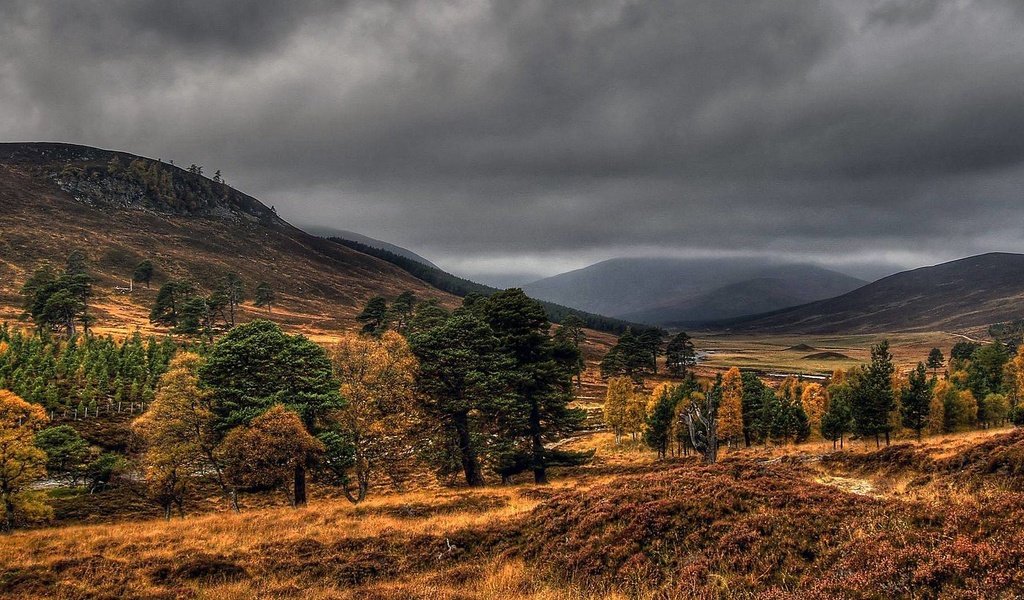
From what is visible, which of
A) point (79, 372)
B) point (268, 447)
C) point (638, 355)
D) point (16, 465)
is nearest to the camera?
point (268, 447)

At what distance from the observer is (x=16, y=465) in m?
26.9

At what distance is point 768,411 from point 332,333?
11332cm

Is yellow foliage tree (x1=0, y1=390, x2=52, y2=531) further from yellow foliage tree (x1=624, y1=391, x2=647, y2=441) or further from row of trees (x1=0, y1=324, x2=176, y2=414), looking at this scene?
yellow foliage tree (x1=624, y1=391, x2=647, y2=441)

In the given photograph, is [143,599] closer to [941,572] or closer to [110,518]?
[941,572]

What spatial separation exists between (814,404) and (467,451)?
55481mm

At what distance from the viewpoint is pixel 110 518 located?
32594 mm

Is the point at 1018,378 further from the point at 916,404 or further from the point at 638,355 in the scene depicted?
the point at 638,355

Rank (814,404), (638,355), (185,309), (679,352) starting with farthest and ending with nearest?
1. (679,352)
2. (638,355)
3. (185,309)
4. (814,404)

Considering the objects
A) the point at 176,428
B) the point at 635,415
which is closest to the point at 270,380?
the point at 176,428

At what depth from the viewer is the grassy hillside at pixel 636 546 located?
8.64m

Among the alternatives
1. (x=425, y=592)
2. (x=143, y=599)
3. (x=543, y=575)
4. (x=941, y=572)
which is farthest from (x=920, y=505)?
(x=143, y=599)

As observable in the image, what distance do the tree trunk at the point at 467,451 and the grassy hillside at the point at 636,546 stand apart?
34.7 ft

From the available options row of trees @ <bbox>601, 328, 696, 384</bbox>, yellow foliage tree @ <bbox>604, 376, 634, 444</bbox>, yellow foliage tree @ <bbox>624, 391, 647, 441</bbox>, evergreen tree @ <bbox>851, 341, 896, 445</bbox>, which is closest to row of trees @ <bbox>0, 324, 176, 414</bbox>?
yellow foliage tree @ <bbox>604, 376, 634, 444</bbox>

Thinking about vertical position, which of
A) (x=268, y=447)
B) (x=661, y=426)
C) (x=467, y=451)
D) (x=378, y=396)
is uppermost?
(x=378, y=396)
